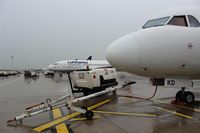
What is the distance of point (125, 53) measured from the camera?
23.4 feet

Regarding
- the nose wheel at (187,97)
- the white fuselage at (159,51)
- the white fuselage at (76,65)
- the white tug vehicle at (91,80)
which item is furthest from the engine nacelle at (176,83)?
the white fuselage at (76,65)

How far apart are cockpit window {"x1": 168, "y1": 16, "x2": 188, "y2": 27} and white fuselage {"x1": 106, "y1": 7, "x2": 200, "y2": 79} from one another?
0.66 feet

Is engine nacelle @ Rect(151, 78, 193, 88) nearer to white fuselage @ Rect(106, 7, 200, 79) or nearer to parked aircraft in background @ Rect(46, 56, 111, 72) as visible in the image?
white fuselage @ Rect(106, 7, 200, 79)

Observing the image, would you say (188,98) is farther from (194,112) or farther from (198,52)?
(198,52)

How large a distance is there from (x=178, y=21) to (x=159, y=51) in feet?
4.75

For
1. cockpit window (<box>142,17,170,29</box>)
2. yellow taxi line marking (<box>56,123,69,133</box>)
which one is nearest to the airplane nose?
cockpit window (<box>142,17,170,29</box>)

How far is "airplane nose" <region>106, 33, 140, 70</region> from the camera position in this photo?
7.13 metres

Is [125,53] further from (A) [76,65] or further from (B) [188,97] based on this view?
(A) [76,65]

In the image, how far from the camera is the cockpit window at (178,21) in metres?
7.83

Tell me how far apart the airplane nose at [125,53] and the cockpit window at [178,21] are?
146 centimetres

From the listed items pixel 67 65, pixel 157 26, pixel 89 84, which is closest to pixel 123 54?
pixel 157 26

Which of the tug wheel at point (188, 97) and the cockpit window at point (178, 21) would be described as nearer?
the cockpit window at point (178, 21)

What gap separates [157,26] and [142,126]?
323 centimetres

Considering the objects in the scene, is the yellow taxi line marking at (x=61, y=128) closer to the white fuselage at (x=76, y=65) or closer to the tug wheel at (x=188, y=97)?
the tug wheel at (x=188, y=97)
